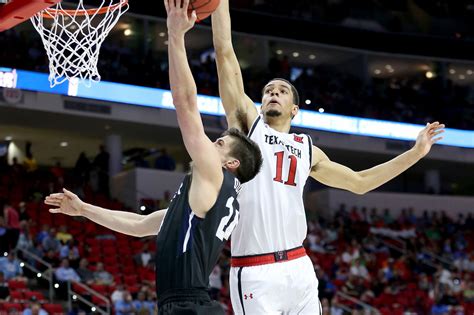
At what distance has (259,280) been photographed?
219 inches

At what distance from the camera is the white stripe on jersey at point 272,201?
568cm

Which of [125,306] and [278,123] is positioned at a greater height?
[278,123]

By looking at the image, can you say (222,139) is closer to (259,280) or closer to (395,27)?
(259,280)

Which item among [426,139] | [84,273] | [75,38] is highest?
[75,38]

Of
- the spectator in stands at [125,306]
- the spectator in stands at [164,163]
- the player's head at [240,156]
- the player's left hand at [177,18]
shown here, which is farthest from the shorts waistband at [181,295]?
the spectator in stands at [164,163]

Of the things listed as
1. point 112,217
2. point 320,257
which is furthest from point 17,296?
point 112,217

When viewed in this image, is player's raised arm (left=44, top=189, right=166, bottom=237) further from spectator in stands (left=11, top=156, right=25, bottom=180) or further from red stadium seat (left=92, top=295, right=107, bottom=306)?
spectator in stands (left=11, top=156, right=25, bottom=180)

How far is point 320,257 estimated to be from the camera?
20078 millimetres

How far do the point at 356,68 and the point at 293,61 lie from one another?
2070mm

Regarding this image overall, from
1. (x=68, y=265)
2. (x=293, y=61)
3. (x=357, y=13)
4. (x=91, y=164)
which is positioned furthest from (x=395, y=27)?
(x=68, y=265)

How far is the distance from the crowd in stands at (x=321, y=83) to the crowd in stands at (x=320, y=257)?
8.67 feet

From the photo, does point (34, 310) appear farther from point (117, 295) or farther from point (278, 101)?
point (278, 101)

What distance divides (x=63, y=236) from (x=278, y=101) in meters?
11.2

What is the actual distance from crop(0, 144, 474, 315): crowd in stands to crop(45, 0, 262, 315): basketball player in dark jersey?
8839mm
